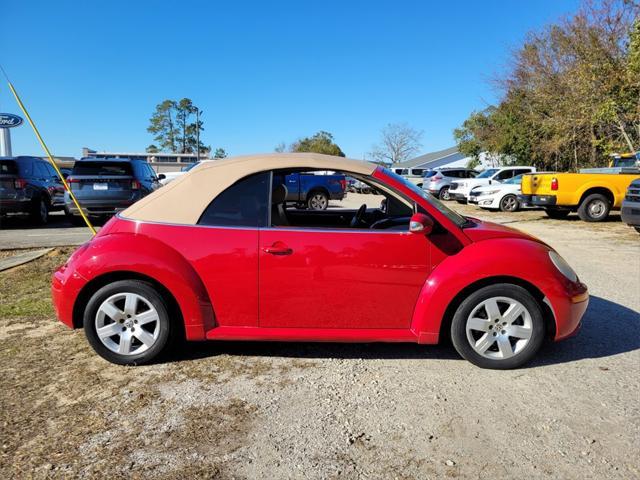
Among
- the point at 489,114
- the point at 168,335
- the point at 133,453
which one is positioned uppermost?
the point at 489,114

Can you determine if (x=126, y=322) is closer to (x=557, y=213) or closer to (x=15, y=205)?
(x=15, y=205)

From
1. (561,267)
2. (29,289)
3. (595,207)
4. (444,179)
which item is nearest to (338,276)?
(561,267)

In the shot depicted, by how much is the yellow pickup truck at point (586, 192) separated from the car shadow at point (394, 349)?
10.2 m

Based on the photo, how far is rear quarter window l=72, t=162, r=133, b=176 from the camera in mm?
10844

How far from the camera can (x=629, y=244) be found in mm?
9742

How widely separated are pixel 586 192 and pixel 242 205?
43.0 feet

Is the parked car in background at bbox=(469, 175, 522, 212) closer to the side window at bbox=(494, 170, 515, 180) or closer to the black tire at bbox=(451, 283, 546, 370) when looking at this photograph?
the side window at bbox=(494, 170, 515, 180)

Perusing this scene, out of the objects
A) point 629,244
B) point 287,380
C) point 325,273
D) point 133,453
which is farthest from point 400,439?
point 629,244

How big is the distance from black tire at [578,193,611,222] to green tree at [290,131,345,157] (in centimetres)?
5902

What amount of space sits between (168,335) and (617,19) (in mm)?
26590

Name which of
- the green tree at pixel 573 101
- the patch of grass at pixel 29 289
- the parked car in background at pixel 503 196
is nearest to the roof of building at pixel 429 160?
the green tree at pixel 573 101

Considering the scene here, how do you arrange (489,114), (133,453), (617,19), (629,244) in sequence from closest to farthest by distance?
(133,453), (629,244), (617,19), (489,114)

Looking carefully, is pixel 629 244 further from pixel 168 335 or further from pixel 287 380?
pixel 168 335

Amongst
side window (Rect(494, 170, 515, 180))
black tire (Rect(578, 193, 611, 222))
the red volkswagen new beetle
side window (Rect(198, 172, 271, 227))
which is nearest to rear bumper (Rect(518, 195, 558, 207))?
black tire (Rect(578, 193, 611, 222))
